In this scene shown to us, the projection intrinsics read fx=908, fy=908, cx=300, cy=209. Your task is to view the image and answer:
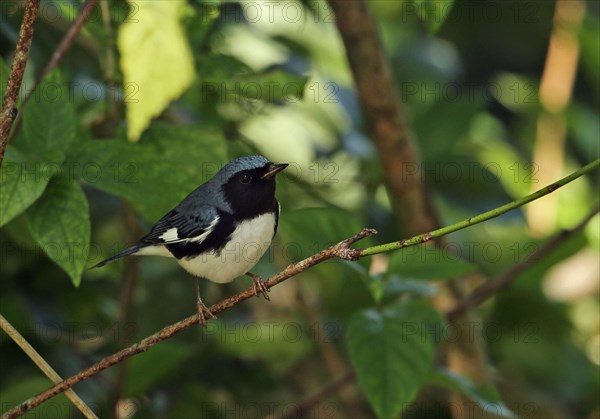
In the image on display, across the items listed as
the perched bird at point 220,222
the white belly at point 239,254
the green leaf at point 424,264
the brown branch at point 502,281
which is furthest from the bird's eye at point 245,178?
the brown branch at point 502,281

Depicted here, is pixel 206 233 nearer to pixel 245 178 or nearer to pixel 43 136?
pixel 245 178

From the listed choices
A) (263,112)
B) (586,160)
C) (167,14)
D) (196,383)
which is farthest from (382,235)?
(167,14)

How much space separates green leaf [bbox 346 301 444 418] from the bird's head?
44 centimetres

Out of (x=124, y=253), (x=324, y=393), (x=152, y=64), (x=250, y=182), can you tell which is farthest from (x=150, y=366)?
(x=152, y=64)

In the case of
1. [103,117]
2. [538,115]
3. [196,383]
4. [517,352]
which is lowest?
[517,352]

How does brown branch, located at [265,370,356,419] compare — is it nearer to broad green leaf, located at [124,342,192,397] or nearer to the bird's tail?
broad green leaf, located at [124,342,192,397]

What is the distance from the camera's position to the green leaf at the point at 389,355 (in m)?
2.37

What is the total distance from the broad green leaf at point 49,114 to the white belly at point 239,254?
0.54 meters

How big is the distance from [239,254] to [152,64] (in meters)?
0.85

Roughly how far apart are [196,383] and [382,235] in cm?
98

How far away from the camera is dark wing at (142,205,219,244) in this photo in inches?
104

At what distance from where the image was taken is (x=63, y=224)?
220cm

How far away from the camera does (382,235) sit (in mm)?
3771

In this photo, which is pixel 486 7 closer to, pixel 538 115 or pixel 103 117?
pixel 538 115
